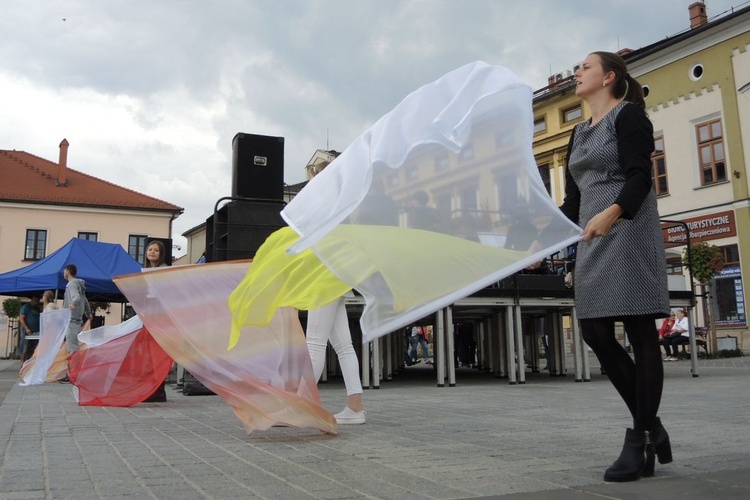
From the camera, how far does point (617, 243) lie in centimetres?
301

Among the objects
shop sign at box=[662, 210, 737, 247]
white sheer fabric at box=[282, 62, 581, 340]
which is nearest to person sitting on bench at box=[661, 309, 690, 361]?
shop sign at box=[662, 210, 737, 247]

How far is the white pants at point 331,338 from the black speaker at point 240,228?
4.05 m

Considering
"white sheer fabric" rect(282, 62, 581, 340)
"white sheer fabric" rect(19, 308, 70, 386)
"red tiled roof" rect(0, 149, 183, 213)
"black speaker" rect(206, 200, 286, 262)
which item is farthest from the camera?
"red tiled roof" rect(0, 149, 183, 213)

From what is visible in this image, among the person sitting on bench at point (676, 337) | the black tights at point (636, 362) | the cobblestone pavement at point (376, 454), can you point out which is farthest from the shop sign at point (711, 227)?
the black tights at point (636, 362)

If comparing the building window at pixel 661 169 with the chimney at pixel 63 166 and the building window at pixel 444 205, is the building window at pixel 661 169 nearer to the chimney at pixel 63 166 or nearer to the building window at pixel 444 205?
the building window at pixel 444 205

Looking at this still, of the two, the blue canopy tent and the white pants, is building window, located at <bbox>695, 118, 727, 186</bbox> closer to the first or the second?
the blue canopy tent

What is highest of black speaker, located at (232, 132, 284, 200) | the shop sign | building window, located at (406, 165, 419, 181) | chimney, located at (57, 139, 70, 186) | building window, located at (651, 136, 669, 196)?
chimney, located at (57, 139, 70, 186)

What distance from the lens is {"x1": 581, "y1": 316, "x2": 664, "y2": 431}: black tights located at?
114 inches

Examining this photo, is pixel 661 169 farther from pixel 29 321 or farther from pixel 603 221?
pixel 603 221

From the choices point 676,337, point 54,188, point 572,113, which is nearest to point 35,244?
point 54,188

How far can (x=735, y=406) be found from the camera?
5.97 m

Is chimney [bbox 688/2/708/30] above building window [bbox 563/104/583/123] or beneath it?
above

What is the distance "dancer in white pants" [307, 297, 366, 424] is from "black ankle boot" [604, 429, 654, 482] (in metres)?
2.25

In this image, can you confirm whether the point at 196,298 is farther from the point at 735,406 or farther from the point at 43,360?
→ the point at 43,360
